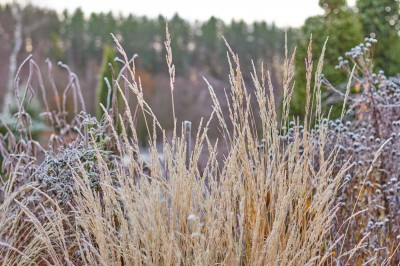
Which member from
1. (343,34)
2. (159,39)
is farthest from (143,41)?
(343,34)

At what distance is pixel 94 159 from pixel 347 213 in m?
1.13

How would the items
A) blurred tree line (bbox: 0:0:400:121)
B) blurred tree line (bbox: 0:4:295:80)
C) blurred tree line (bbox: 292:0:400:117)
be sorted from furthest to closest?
blurred tree line (bbox: 0:4:295:80)
blurred tree line (bbox: 0:0:400:121)
blurred tree line (bbox: 292:0:400:117)

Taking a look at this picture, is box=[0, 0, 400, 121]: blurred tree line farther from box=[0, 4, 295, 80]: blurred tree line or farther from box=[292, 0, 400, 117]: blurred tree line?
box=[292, 0, 400, 117]: blurred tree line

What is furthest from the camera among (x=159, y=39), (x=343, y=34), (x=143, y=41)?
(x=159, y=39)

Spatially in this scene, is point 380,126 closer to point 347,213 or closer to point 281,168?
point 347,213

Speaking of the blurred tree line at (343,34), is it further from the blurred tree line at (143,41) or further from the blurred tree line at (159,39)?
the blurred tree line at (159,39)

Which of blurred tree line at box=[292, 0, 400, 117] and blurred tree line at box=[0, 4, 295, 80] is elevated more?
blurred tree line at box=[292, 0, 400, 117]

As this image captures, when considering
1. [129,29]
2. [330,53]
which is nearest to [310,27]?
[330,53]

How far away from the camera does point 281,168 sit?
1903 mm

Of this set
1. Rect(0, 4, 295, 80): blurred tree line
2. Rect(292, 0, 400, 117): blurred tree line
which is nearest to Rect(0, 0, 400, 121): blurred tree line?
Rect(0, 4, 295, 80): blurred tree line

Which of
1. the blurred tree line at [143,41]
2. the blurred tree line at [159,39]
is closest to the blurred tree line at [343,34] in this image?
the blurred tree line at [143,41]

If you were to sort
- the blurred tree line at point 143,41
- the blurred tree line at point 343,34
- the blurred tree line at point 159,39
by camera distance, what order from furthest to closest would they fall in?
the blurred tree line at point 159,39, the blurred tree line at point 143,41, the blurred tree line at point 343,34

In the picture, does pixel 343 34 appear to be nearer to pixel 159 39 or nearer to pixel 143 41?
pixel 143 41

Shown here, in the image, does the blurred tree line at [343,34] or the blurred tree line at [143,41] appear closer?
the blurred tree line at [343,34]
